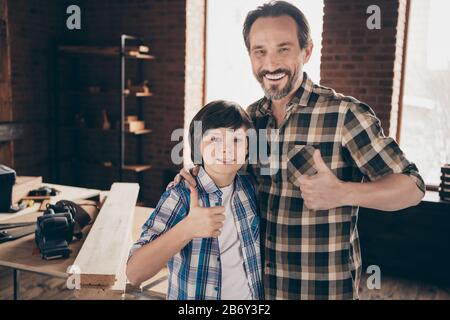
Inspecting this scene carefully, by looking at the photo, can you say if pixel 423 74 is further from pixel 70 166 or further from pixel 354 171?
pixel 70 166

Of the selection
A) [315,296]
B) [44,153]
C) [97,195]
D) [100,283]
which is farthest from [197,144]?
[44,153]

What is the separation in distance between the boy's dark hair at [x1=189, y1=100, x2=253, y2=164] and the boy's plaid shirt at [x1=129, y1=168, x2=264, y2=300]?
0.09 m

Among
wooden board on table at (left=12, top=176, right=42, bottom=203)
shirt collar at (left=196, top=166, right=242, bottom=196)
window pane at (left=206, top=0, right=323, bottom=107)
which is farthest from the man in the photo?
window pane at (left=206, top=0, right=323, bottom=107)

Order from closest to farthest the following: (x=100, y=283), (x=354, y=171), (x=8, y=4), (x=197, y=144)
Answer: (x=197, y=144) < (x=354, y=171) < (x=100, y=283) < (x=8, y=4)

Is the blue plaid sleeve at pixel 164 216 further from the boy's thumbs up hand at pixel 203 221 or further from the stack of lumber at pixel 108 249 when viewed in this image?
the stack of lumber at pixel 108 249

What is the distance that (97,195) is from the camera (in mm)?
2893

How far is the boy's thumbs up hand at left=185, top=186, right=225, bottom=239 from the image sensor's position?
111 cm

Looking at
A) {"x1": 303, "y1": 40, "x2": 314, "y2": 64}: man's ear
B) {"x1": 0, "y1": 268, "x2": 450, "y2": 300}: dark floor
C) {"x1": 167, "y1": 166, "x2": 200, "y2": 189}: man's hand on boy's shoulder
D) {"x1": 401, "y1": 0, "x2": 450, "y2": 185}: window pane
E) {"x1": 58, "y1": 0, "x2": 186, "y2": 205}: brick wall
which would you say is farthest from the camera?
{"x1": 58, "y1": 0, "x2": 186, "y2": 205}: brick wall

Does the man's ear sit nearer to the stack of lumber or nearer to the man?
the man

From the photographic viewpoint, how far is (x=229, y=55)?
4898 millimetres

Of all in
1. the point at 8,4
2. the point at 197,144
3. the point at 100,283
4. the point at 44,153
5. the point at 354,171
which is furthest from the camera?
the point at 44,153

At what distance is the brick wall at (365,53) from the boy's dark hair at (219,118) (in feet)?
9.31

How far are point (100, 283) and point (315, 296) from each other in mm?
792

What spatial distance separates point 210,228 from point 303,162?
45cm
